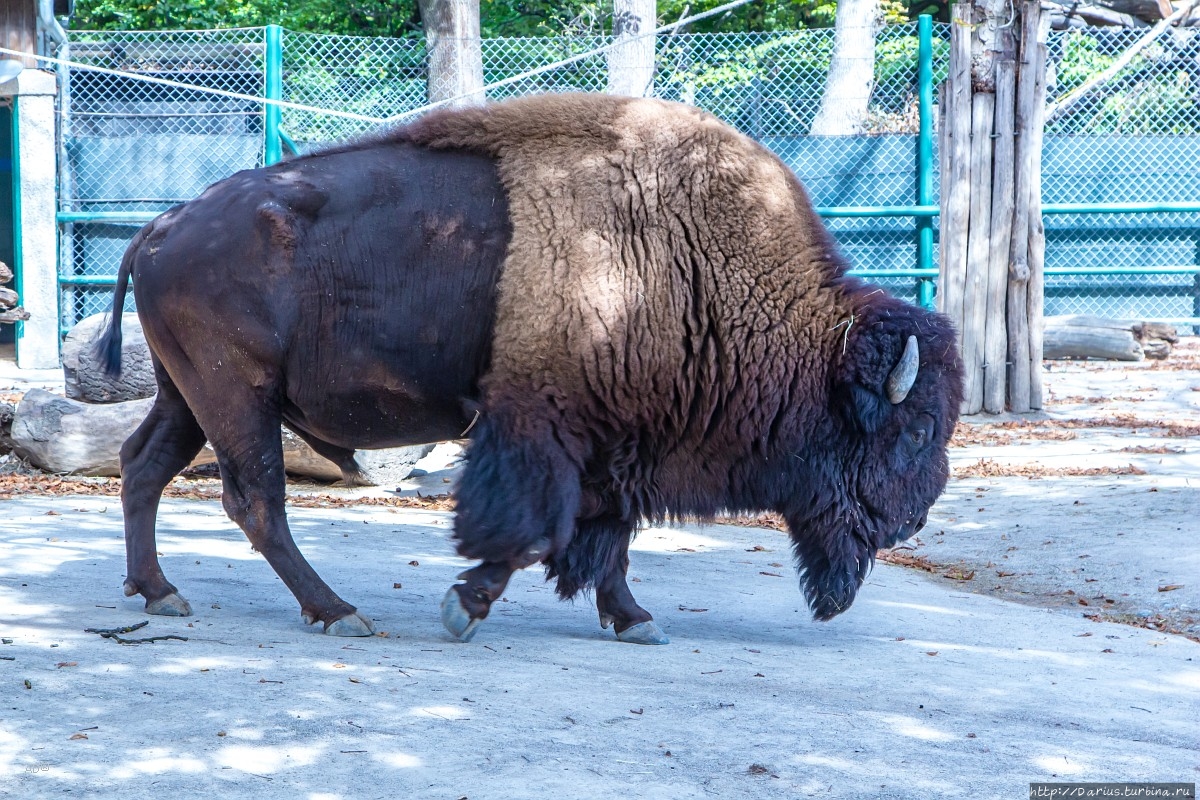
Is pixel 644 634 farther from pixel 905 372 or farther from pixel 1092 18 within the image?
pixel 1092 18

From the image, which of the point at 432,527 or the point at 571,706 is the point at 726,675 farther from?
the point at 432,527

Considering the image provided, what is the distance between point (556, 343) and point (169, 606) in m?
1.69

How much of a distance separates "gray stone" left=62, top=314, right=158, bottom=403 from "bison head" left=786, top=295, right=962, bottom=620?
207 inches

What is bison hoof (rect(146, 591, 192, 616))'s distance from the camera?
4.63 meters

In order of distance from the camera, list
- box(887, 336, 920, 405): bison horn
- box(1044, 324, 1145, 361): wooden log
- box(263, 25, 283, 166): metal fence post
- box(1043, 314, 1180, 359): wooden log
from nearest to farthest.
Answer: box(887, 336, 920, 405): bison horn → box(263, 25, 283, 166): metal fence post → box(1044, 324, 1145, 361): wooden log → box(1043, 314, 1180, 359): wooden log

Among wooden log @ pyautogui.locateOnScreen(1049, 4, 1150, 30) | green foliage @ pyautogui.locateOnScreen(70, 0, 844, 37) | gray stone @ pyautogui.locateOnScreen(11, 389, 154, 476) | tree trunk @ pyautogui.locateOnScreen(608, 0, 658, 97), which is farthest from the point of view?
green foliage @ pyautogui.locateOnScreen(70, 0, 844, 37)

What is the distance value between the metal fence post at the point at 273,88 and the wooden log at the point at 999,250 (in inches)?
270

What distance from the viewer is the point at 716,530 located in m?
7.30

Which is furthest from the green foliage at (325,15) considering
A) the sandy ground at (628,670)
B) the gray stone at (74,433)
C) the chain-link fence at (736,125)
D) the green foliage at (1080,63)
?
the sandy ground at (628,670)

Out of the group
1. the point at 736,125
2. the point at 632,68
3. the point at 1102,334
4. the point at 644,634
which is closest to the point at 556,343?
the point at 644,634

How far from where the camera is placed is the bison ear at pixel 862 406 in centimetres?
462

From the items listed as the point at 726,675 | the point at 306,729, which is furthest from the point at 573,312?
the point at 306,729

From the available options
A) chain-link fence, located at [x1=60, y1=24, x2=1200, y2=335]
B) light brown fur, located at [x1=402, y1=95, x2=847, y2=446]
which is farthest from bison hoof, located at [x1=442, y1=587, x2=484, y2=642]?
chain-link fence, located at [x1=60, y1=24, x2=1200, y2=335]

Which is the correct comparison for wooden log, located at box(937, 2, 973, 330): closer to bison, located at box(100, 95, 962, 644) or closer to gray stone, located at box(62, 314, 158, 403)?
bison, located at box(100, 95, 962, 644)
